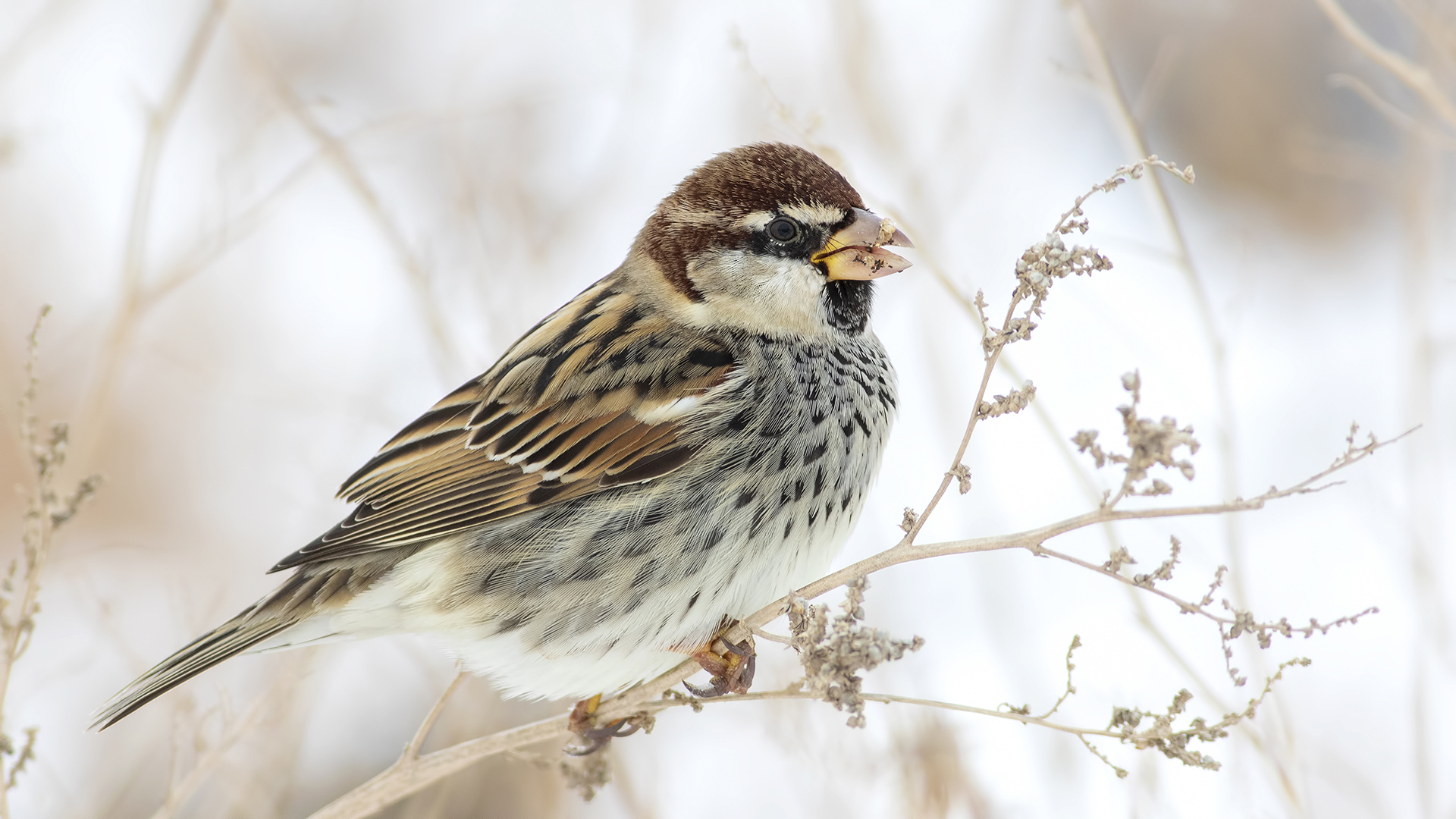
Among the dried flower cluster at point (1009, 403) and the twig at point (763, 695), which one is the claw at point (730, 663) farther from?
the dried flower cluster at point (1009, 403)

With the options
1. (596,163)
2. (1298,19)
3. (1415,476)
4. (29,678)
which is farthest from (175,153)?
(1298,19)

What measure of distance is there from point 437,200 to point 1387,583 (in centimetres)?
432

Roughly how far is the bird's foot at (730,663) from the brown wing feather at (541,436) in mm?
409

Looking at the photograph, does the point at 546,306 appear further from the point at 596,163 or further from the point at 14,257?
the point at 14,257

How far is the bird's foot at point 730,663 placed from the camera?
2.66 meters

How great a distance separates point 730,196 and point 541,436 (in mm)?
732

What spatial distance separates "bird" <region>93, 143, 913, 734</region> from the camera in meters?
2.64

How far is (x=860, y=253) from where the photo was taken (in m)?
2.82

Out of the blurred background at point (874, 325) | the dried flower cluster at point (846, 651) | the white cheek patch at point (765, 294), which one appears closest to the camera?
the dried flower cluster at point (846, 651)

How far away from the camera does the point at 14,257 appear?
5.20 meters

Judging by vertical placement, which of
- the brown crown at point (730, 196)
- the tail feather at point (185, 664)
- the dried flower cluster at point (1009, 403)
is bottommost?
the tail feather at point (185, 664)

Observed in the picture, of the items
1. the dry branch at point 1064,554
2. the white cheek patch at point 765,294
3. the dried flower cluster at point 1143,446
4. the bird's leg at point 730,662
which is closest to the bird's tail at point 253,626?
the dry branch at point 1064,554

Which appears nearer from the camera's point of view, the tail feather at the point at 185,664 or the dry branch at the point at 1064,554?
the dry branch at the point at 1064,554

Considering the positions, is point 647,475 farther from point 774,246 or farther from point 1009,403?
point 1009,403
